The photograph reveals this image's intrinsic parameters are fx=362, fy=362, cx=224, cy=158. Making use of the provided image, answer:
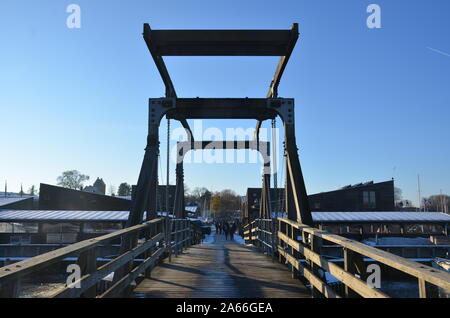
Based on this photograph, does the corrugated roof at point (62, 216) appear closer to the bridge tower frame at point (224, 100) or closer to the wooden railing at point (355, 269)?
the bridge tower frame at point (224, 100)

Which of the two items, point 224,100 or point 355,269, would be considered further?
point 224,100

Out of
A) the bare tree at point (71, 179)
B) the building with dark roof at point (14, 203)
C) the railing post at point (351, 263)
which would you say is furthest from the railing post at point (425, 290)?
the bare tree at point (71, 179)

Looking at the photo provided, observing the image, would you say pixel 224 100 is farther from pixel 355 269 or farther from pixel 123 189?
pixel 123 189

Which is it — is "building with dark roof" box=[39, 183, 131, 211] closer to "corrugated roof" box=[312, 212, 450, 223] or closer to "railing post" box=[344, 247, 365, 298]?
"corrugated roof" box=[312, 212, 450, 223]

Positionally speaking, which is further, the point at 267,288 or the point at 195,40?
the point at 195,40

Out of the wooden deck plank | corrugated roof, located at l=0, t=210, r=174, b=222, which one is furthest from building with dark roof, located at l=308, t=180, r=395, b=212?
the wooden deck plank

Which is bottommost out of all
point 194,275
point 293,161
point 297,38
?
point 194,275

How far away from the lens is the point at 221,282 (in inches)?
255

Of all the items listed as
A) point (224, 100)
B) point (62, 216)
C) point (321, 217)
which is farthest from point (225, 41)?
point (62, 216)

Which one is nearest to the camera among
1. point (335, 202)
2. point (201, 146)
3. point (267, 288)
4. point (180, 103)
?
point (267, 288)
